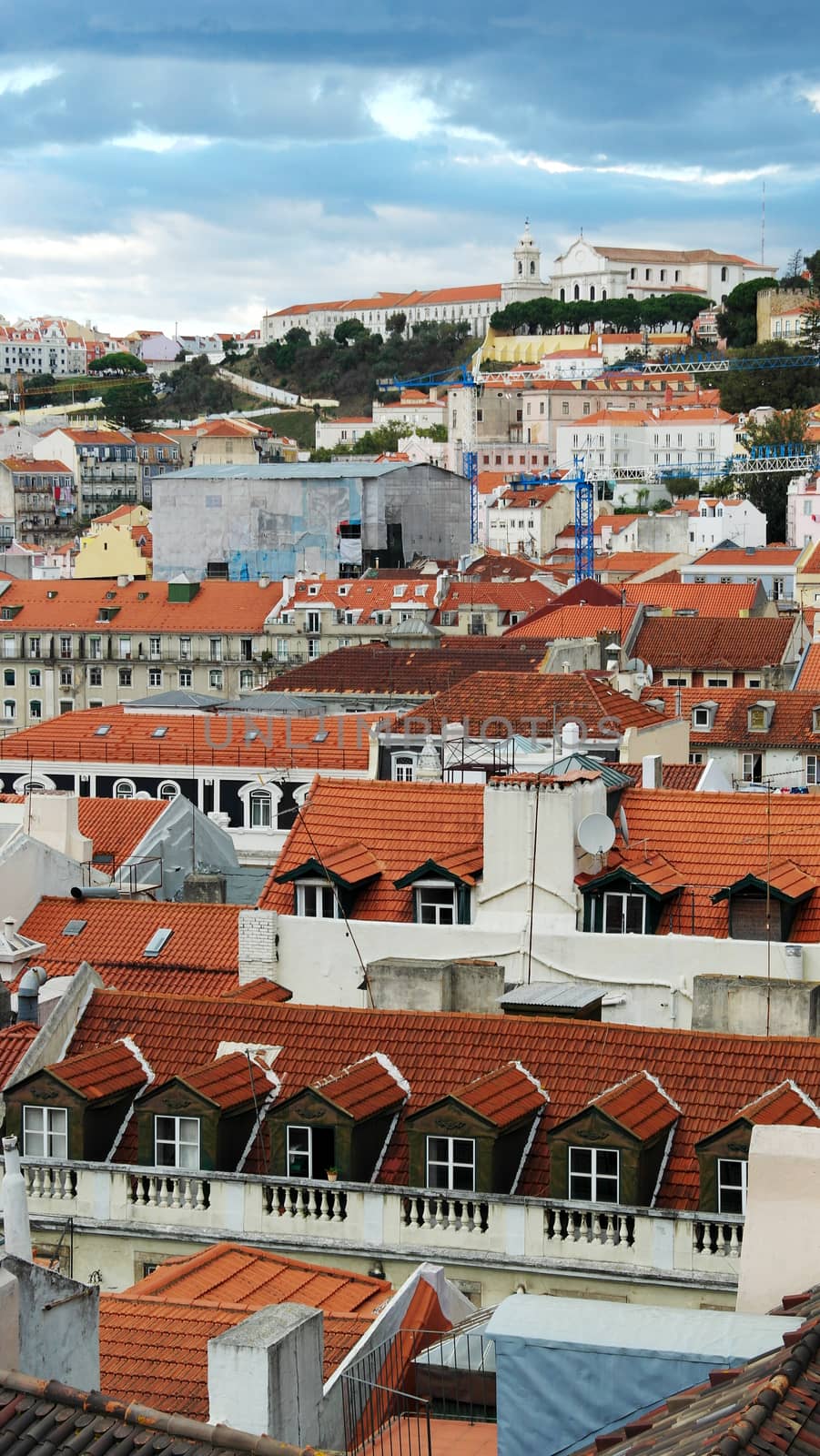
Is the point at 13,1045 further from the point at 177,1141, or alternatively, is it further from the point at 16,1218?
the point at 16,1218

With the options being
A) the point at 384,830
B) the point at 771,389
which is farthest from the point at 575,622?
the point at 771,389

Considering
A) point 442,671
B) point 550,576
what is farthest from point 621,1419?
point 550,576

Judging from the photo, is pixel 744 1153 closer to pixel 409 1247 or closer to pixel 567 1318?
pixel 409 1247

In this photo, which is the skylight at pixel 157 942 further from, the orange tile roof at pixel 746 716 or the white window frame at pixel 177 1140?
the orange tile roof at pixel 746 716

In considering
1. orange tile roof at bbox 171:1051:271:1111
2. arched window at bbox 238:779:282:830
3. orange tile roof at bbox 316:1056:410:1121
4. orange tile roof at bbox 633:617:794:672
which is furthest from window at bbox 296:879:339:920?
orange tile roof at bbox 633:617:794:672

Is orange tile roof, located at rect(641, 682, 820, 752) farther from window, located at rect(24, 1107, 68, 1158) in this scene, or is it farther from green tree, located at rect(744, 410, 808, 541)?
green tree, located at rect(744, 410, 808, 541)

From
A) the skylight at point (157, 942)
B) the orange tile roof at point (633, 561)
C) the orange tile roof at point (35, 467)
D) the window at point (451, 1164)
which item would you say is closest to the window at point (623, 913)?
the window at point (451, 1164)
